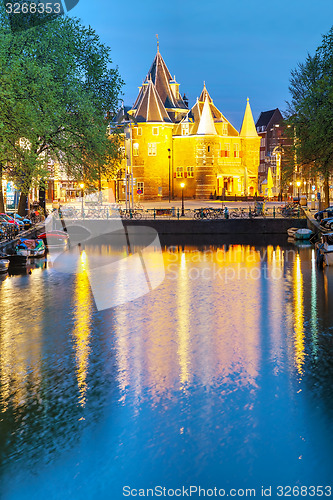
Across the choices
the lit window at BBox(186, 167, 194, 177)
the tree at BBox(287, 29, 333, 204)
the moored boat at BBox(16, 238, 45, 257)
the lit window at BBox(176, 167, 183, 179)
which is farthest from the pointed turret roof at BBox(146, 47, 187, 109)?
the moored boat at BBox(16, 238, 45, 257)

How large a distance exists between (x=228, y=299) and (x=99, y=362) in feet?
35.9

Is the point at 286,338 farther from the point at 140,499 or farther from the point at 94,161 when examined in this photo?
the point at 94,161

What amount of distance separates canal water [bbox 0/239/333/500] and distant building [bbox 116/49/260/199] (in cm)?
7152

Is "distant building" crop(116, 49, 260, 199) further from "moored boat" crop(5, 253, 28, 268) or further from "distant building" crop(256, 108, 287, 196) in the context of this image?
"moored boat" crop(5, 253, 28, 268)

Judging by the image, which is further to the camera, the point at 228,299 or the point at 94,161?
the point at 94,161

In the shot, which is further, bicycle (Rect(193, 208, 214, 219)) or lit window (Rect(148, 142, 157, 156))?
lit window (Rect(148, 142, 157, 156))

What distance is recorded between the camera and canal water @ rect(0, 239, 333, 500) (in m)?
11.1

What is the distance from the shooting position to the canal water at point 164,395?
11.1 metres

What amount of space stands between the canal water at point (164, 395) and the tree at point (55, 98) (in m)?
10.8

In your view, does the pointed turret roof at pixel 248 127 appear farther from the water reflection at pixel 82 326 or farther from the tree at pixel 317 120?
the water reflection at pixel 82 326

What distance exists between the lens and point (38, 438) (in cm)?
1233

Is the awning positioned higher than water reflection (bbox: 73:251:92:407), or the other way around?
the awning

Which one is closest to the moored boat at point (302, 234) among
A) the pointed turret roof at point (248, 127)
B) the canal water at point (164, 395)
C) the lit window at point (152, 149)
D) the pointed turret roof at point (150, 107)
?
the canal water at point (164, 395)

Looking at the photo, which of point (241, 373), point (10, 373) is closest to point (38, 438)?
point (10, 373)
